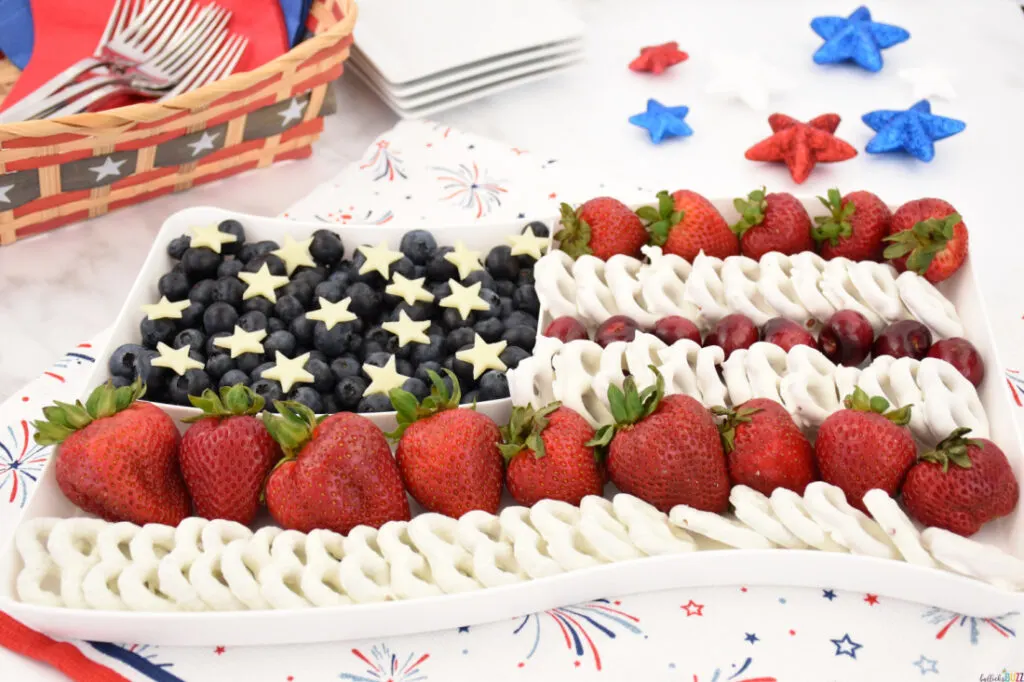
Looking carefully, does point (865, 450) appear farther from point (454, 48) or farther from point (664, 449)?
point (454, 48)

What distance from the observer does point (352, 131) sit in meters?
2.22

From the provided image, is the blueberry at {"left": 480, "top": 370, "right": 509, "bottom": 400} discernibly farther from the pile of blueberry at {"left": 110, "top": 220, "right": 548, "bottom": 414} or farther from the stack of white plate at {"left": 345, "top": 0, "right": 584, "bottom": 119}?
the stack of white plate at {"left": 345, "top": 0, "right": 584, "bottom": 119}

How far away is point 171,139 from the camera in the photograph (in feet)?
6.03

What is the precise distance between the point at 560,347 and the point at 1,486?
2.68 feet

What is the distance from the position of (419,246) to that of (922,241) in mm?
797

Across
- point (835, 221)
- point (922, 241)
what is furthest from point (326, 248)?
point (922, 241)

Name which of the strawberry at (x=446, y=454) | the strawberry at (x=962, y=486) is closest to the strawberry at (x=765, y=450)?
the strawberry at (x=962, y=486)

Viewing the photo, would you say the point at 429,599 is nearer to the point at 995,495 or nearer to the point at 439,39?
the point at 995,495

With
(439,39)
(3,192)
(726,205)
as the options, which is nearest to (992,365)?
(726,205)

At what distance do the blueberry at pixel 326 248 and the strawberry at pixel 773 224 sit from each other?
2.16ft

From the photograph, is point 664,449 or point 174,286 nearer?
point 664,449

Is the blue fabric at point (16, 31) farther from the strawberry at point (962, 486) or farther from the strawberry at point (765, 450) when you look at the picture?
the strawberry at point (962, 486)

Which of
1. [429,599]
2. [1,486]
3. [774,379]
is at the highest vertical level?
[774,379]

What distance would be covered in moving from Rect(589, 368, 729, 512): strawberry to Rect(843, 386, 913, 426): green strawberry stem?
0.62 feet
